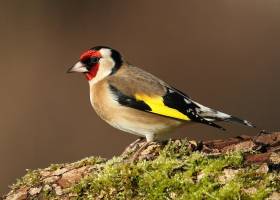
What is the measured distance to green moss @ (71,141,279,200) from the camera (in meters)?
4.11

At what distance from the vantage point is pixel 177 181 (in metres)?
4.23

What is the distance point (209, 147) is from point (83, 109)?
670 cm

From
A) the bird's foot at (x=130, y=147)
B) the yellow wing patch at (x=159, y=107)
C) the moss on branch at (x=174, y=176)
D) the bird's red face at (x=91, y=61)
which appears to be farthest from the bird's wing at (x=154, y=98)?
the moss on branch at (x=174, y=176)

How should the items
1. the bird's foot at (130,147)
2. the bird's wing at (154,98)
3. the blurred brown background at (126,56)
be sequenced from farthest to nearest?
the blurred brown background at (126,56) < the bird's wing at (154,98) < the bird's foot at (130,147)

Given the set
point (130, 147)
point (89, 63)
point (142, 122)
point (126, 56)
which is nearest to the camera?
point (130, 147)

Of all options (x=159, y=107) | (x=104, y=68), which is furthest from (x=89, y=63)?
(x=159, y=107)

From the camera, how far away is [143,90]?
19.3 feet

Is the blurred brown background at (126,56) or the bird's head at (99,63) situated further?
the blurred brown background at (126,56)

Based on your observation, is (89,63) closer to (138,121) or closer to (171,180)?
(138,121)

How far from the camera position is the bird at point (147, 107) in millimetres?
5801

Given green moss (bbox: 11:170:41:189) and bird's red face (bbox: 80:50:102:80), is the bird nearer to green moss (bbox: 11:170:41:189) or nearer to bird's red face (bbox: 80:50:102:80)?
bird's red face (bbox: 80:50:102:80)

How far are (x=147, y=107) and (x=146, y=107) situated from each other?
0.03ft

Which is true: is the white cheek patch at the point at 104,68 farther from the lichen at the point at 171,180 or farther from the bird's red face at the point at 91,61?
the lichen at the point at 171,180

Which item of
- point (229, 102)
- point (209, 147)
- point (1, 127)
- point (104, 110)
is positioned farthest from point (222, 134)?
point (209, 147)
